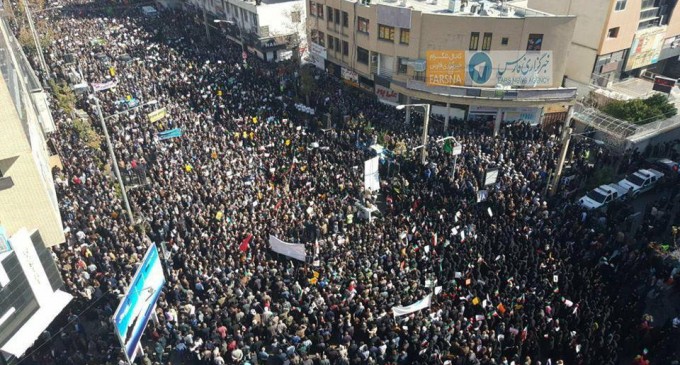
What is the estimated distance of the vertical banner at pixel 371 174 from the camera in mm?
22078

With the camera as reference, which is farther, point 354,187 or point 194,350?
point 354,187

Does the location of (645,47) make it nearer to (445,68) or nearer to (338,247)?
(445,68)

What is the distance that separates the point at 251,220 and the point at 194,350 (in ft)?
Answer: 21.3

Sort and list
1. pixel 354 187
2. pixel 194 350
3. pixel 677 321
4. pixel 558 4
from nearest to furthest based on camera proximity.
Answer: pixel 194 350
pixel 677 321
pixel 354 187
pixel 558 4

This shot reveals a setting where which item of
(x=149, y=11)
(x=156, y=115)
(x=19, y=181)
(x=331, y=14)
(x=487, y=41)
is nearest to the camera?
(x=19, y=181)

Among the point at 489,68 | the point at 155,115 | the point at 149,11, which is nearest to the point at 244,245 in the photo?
the point at 155,115

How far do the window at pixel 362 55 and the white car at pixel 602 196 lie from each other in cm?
1787

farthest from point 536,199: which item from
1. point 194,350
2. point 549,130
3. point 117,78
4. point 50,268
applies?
point 117,78

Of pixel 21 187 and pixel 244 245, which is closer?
pixel 21 187

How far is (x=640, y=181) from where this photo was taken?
2400 centimetres

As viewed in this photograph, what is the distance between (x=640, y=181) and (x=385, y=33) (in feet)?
58.3

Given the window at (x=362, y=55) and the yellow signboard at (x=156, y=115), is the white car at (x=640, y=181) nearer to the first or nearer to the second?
the window at (x=362, y=55)

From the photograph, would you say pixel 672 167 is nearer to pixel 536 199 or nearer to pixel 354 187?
pixel 536 199

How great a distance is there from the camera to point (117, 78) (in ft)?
118
